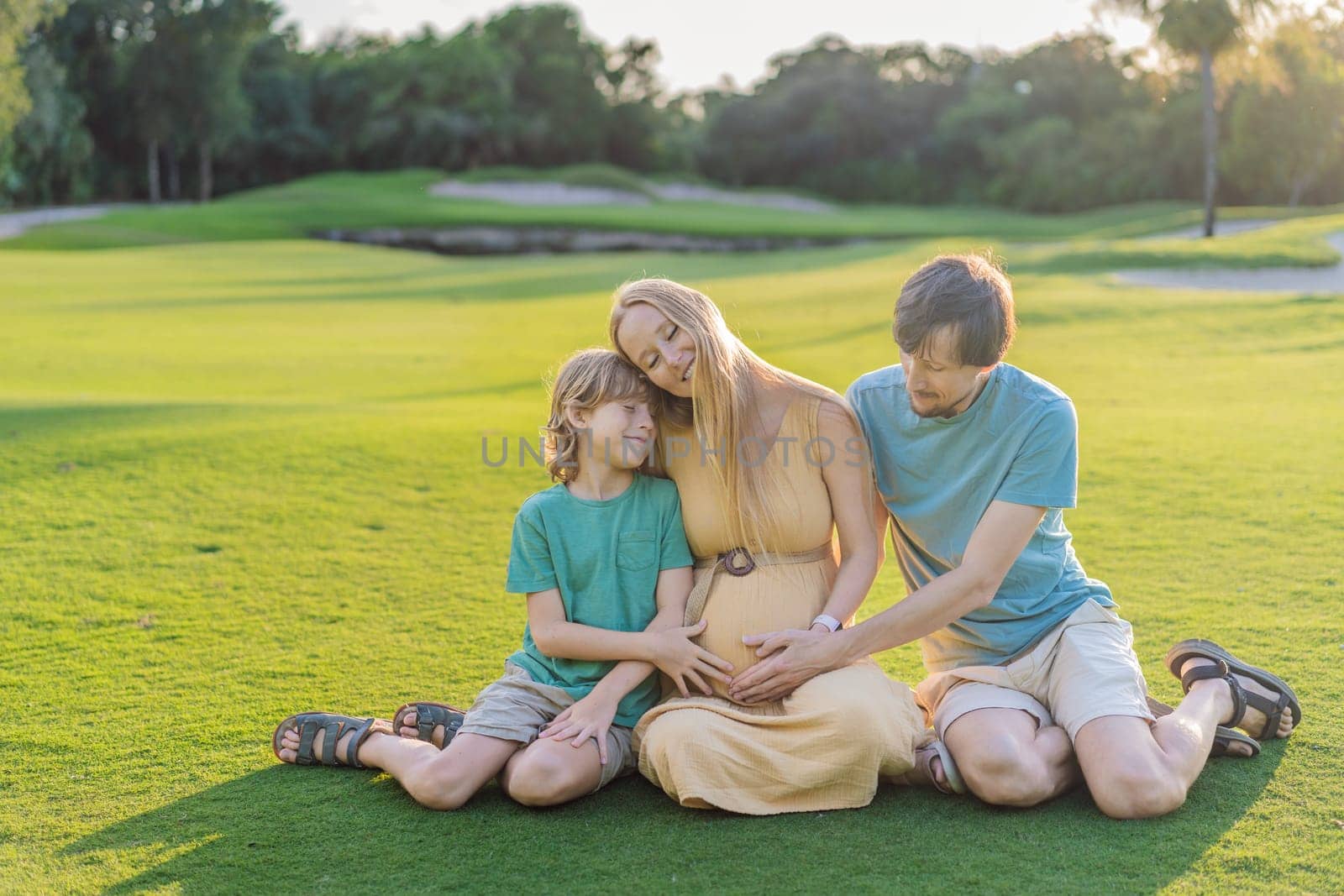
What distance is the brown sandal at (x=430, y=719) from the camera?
3.69m

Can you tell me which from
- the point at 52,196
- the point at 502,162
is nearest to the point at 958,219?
the point at 502,162

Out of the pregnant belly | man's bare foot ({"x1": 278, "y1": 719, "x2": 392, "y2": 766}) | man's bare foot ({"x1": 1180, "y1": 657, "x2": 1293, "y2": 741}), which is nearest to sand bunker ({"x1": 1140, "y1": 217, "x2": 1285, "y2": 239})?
man's bare foot ({"x1": 1180, "y1": 657, "x2": 1293, "y2": 741})

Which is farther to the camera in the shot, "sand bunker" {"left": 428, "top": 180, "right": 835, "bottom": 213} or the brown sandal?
"sand bunker" {"left": 428, "top": 180, "right": 835, "bottom": 213}

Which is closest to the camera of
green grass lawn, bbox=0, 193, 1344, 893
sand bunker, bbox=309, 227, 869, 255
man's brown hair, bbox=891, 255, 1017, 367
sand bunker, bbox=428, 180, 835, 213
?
green grass lawn, bbox=0, 193, 1344, 893

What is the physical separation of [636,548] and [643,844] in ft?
2.87

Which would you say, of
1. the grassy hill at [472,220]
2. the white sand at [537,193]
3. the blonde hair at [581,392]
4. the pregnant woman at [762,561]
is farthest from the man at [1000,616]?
the white sand at [537,193]

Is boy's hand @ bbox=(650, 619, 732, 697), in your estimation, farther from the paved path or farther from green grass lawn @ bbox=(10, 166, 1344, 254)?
the paved path

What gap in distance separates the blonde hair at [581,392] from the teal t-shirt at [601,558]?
0.38 ft

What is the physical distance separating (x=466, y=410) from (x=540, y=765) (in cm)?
628

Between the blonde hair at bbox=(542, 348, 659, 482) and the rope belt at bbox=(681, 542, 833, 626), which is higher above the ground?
the blonde hair at bbox=(542, 348, 659, 482)

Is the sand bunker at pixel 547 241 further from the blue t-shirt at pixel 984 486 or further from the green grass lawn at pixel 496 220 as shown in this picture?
the blue t-shirt at pixel 984 486

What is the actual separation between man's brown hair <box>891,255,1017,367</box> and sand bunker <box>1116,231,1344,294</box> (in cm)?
1485

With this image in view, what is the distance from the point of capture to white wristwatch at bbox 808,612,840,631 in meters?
3.41

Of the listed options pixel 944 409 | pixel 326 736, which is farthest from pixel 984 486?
pixel 326 736
